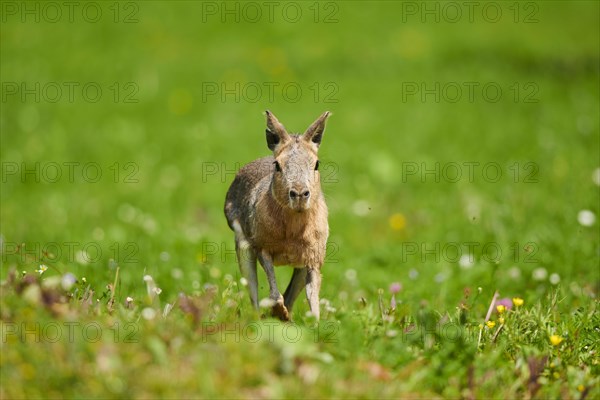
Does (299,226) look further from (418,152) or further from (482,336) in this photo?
(418,152)

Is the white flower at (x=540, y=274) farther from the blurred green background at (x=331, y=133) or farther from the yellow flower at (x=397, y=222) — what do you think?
Result: the yellow flower at (x=397, y=222)

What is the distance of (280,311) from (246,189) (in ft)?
3.44

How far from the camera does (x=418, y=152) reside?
12.1 metres

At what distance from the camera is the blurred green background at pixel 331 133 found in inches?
325

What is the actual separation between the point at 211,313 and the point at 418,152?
26.4ft

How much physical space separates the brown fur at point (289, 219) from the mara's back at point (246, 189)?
3 cm

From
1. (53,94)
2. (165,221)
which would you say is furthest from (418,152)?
(53,94)

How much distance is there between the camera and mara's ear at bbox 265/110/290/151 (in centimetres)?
477

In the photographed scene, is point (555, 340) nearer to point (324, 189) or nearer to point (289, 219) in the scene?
point (289, 219)

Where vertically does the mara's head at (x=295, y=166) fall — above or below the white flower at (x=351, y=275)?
above

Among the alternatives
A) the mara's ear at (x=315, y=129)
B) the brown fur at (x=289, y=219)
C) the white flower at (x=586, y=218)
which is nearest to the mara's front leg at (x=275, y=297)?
the brown fur at (x=289, y=219)

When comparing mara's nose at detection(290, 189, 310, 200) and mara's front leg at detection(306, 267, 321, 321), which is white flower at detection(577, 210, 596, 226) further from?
mara's nose at detection(290, 189, 310, 200)

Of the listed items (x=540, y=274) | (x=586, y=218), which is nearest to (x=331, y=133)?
(x=586, y=218)

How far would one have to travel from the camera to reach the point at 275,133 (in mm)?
4812
